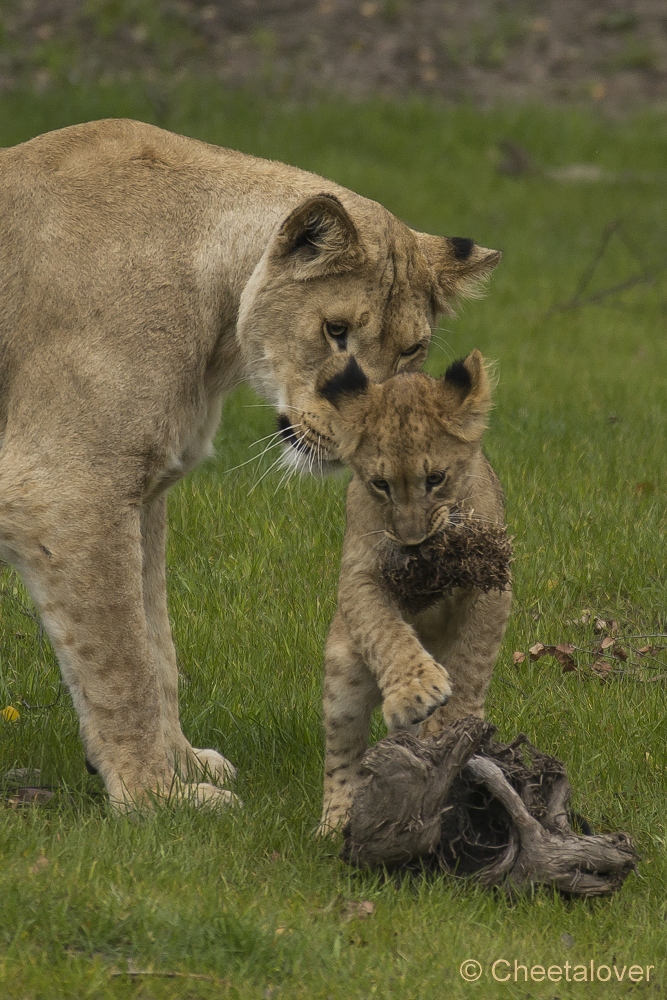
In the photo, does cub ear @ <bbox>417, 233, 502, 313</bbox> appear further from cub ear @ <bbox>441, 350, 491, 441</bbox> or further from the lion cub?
cub ear @ <bbox>441, 350, 491, 441</bbox>

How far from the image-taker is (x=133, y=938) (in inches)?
127

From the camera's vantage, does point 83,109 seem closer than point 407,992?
No

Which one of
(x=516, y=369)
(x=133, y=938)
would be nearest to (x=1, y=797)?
(x=133, y=938)

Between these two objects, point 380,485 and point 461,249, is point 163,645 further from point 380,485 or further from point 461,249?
point 461,249

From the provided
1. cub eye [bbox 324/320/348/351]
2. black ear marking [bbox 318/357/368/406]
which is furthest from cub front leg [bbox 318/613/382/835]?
cub eye [bbox 324/320/348/351]

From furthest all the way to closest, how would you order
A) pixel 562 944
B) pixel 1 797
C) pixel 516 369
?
pixel 516 369, pixel 1 797, pixel 562 944

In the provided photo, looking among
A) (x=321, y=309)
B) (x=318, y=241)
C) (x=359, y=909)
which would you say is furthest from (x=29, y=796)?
(x=318, y=241)

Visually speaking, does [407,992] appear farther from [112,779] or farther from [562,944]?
[112,779]

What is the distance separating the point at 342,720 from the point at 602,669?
1.39 metres

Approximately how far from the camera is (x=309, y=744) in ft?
15.3

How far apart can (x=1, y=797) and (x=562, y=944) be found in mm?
1654

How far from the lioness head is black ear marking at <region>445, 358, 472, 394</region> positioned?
1.25ft

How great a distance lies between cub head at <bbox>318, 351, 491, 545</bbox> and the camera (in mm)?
3703

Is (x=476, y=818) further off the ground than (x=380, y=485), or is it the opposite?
(x=380, y=485)
